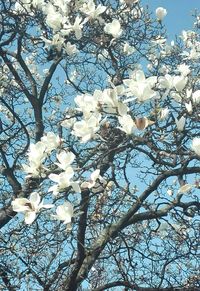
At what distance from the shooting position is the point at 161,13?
5.60 m

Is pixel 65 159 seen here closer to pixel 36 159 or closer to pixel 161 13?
pixel 36 159

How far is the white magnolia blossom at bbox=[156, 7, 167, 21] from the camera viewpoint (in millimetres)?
5492

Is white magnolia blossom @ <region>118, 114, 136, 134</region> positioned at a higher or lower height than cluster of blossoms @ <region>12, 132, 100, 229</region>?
higher

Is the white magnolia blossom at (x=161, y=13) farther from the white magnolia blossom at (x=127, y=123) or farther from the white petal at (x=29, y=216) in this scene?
the white petal at (x=29, y=216)

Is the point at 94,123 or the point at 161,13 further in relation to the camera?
the point at 161,13

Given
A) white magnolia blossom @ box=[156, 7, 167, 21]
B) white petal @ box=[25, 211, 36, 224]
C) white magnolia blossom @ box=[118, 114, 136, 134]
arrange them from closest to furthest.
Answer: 1. white petal @ box=[25, 211, 36, 224]
2. white magnolia blossom @ box=[118, 114, 136, 134]
3. white magnolia blossom @ box=[156, 7, 167, 21]

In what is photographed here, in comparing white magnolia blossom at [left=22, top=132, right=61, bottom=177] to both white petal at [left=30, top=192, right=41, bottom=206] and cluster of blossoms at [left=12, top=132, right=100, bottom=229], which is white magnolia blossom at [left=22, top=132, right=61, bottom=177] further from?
white petal at [left=30, top=192, right=41, bottom=206]

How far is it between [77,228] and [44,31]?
2.10 meters

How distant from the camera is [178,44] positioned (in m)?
6.70

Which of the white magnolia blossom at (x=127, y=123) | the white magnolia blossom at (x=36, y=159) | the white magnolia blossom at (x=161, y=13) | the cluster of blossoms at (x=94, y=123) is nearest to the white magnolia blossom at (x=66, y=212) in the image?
the cluster of blossoms at (x=94, y=123)

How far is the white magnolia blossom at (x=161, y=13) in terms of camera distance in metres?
5.49

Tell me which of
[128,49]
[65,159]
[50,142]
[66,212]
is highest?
[128,49]

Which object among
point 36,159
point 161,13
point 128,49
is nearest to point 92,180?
point 36,159

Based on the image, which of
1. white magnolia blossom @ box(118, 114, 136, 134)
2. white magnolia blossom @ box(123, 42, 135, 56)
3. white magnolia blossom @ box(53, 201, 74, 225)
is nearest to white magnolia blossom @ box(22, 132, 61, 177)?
white magnolia blossom @ box(53, 201, 74, 225)
